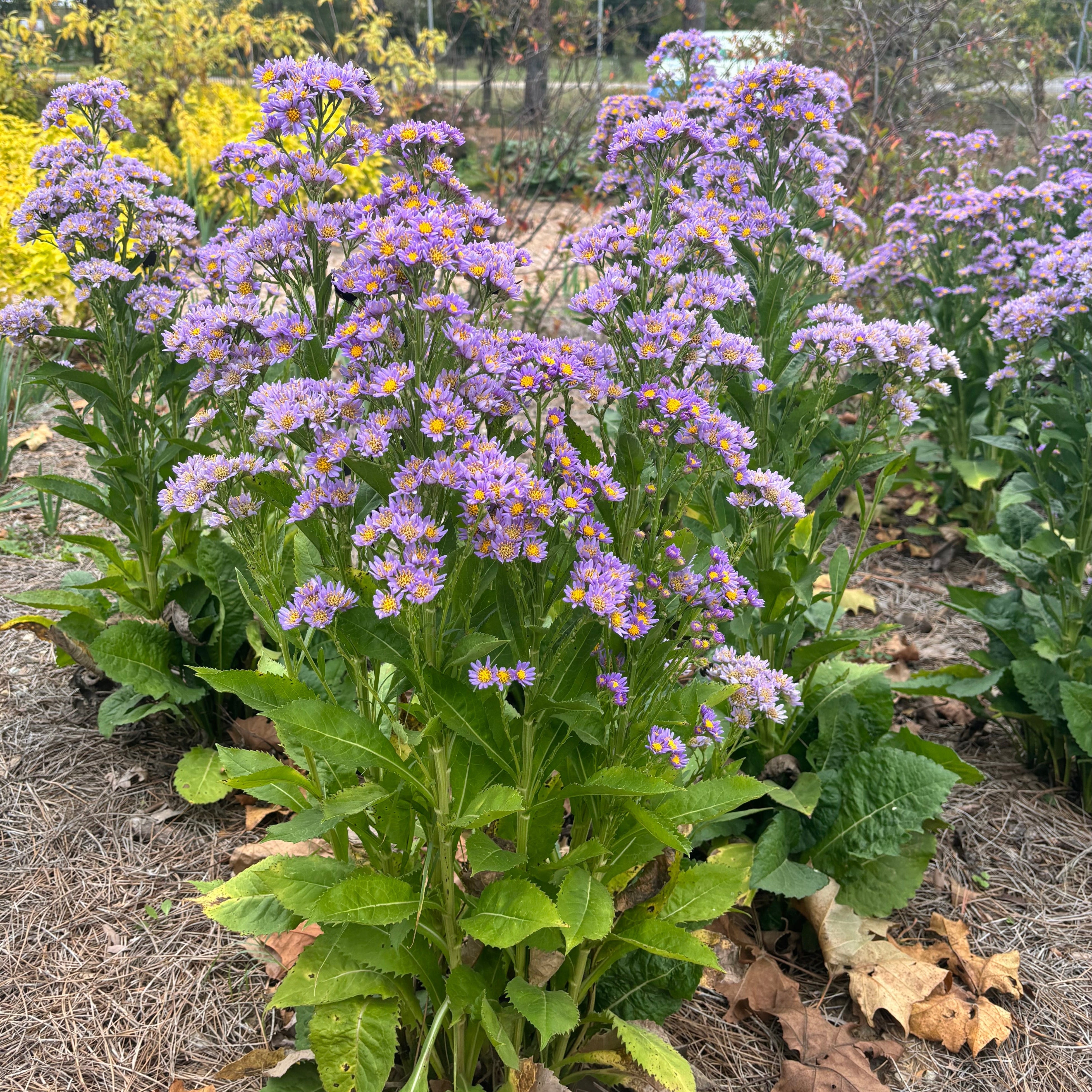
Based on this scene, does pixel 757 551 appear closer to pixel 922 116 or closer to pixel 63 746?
pixel 63 746

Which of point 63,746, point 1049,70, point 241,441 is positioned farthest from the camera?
point 1049,70

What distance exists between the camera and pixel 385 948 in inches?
63.4

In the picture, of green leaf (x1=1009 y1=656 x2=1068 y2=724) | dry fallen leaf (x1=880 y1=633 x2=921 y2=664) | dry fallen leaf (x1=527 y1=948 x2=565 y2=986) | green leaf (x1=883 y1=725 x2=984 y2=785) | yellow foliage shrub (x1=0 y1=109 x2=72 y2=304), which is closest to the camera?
dry fallen leaf (x1=527 y1=948 x2=565 y2=986)

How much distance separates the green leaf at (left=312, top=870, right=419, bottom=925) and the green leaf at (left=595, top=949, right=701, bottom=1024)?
0.55 metres

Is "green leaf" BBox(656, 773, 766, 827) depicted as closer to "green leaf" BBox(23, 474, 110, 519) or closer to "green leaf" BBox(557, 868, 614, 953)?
"green leaf" BBox(557, 868, 614, 953)

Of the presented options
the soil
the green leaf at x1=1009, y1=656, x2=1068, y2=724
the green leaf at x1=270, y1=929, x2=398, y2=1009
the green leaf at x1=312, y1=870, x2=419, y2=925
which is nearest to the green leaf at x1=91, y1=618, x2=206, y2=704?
the soil

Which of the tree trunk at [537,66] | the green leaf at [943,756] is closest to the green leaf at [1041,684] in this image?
the green leaf at [943,756]

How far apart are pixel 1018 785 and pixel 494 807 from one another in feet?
7.19

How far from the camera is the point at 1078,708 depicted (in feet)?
8.84

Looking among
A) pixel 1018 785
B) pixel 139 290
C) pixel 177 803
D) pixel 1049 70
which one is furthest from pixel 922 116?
pixel 177 803

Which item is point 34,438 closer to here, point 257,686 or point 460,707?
point 257,686

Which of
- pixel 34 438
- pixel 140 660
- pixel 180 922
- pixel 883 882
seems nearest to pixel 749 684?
pixel 883 882

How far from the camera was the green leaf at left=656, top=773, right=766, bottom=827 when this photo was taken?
1.70m

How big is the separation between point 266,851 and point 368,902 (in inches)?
36.3
